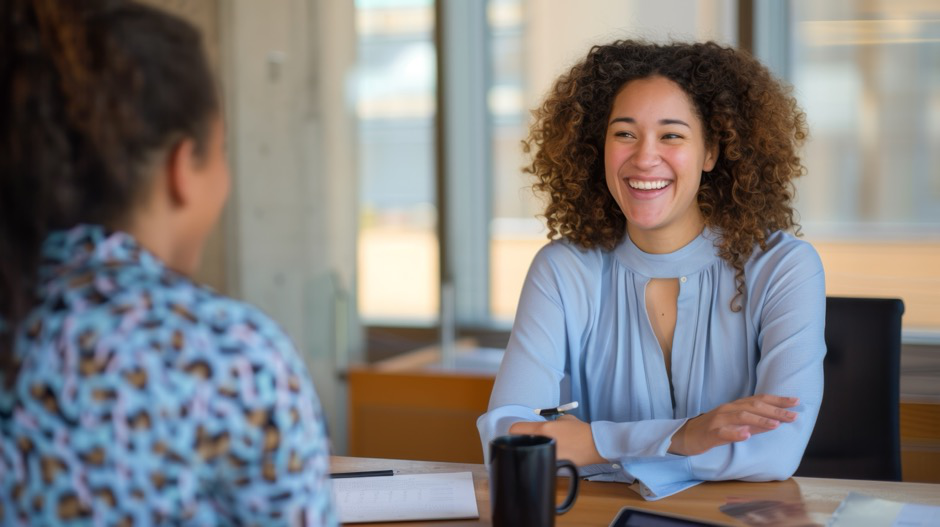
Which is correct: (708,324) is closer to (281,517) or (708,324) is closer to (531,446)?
(531,446)

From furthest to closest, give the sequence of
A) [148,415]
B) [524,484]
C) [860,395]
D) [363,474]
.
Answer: [860,395] < [363,474] < [524,484] < [148,415]

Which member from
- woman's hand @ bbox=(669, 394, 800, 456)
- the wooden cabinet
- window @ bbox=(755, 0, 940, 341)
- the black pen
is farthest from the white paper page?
window @ bbox=(755, 0, 940, 341)

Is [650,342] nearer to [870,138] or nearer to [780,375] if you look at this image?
[780,375]

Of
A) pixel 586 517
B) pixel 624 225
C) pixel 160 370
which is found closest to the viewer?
pixel 160 370

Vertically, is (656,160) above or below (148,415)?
above

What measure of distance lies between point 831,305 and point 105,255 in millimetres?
1422

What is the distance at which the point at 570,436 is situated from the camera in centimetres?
151

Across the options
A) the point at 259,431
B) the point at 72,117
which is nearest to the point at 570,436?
the point at 259,431

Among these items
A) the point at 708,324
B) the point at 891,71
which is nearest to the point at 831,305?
the point at 708,324

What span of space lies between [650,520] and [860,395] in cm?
78

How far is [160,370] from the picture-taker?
2.32 feet

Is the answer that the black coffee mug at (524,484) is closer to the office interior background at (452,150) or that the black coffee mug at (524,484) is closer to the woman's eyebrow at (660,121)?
the woman's eyebrow at (660,121)

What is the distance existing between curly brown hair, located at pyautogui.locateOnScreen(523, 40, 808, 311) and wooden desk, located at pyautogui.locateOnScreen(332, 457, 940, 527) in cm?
46

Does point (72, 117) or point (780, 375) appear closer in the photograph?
point (72, 117)
